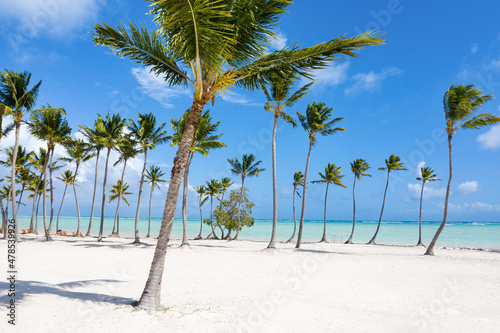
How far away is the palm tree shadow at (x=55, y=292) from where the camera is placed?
6180 millimetres

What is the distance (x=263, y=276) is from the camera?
10273 millimetres

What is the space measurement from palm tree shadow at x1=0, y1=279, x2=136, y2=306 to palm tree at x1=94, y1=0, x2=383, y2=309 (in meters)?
1.25

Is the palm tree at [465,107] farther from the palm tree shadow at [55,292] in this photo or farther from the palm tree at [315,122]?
the palm tree shadow at [55,292]

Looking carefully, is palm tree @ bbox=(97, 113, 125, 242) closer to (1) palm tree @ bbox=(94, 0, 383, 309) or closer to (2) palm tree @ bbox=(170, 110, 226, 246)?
(2) palm tree @ bbox=(170, 110, 226, 246)

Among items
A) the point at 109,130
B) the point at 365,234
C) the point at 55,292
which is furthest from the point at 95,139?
the point at 365,234

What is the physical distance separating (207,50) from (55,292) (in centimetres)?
675

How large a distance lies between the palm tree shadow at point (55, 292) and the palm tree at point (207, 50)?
125 centimetres

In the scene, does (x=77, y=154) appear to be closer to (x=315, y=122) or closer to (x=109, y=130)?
(x=109, y=130)

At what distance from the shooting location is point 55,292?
6.78 metres

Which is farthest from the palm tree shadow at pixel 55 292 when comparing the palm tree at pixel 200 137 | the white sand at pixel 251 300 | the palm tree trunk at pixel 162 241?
the palm tree at pixel 200 137

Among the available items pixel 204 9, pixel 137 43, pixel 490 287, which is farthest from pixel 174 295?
pixel 490 287

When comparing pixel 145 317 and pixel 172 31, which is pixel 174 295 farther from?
pixel 172 31

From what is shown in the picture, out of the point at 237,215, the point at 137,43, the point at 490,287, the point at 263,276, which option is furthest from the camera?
the point at 237,215

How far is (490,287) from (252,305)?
8687mm
